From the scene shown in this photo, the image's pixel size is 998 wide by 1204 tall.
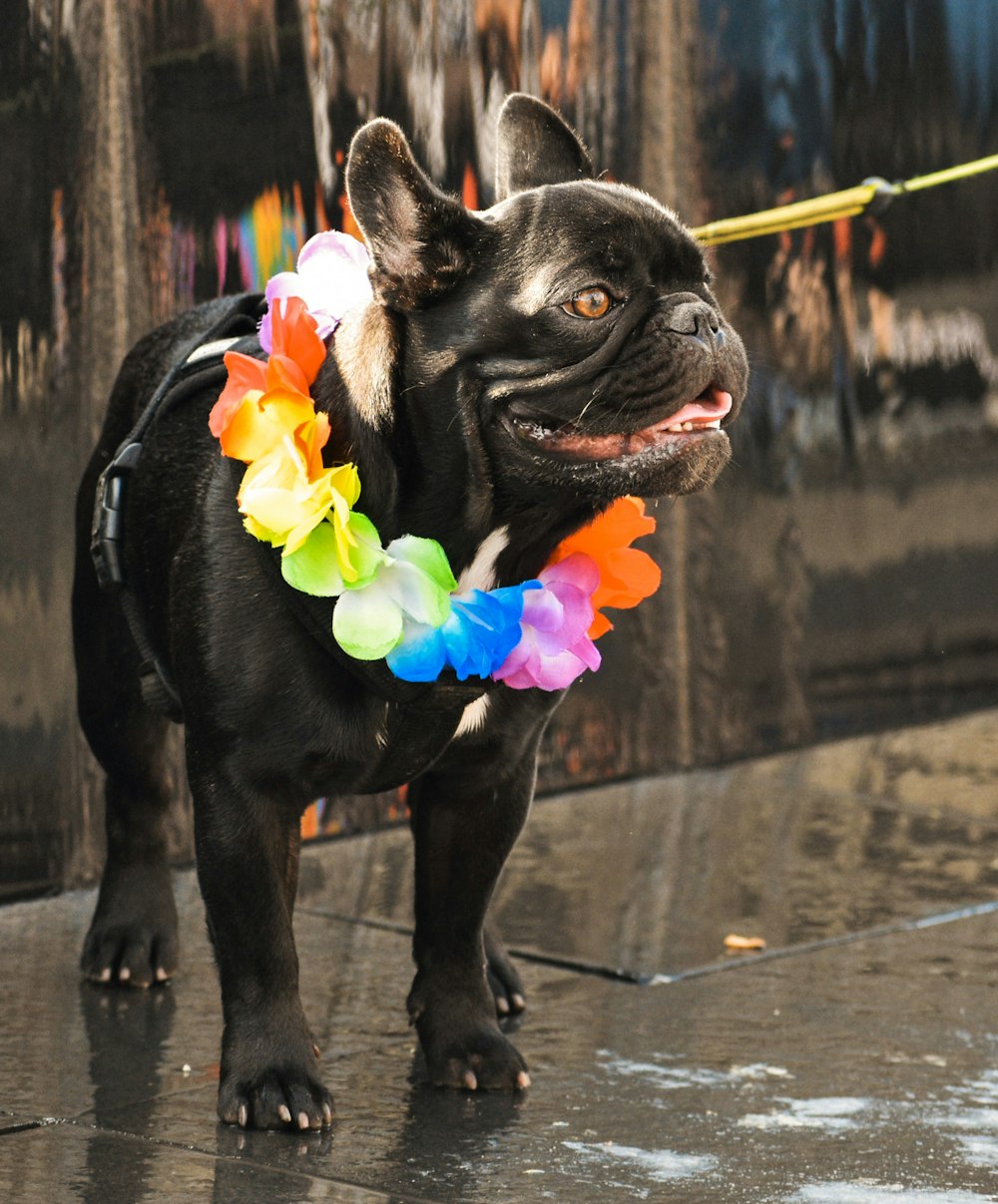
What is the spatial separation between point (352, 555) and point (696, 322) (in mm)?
696

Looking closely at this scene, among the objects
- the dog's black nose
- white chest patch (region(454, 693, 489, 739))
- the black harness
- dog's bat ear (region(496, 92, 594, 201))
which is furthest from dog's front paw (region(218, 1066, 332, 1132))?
dog's bat ear (region(496, 92, 594, 201))

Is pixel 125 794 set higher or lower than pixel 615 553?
lower

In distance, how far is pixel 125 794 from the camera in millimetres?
4812

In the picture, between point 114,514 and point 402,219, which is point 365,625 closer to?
point 402,219

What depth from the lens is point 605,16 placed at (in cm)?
684

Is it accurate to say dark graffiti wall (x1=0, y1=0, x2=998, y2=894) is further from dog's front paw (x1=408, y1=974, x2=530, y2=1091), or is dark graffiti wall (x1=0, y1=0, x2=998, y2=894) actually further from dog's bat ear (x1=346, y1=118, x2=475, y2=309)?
dog's bat ear (x1=346, y1=118, x2=475, y2=309)

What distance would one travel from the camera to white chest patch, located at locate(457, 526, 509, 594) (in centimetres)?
376

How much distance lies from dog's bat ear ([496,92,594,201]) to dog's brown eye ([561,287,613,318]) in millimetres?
624

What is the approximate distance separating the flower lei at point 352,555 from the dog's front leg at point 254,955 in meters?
0.43

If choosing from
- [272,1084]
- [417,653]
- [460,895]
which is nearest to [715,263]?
[460,895]

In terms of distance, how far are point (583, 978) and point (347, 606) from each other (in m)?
1.62

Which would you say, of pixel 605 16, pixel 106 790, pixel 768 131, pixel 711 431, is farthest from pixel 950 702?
pixel 711 431

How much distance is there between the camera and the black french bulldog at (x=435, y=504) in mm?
3547

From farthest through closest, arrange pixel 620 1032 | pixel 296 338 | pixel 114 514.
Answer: pixel 620 1032 → pixel 114 514 → pixel 296 338
